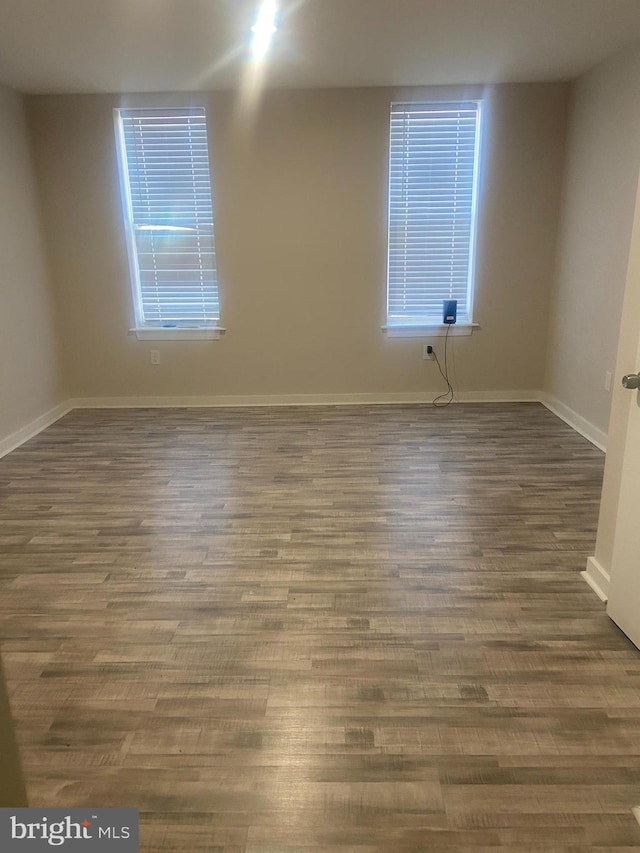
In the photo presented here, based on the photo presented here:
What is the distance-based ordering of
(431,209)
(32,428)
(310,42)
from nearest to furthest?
(310,42) < (32,428) < (431,209)

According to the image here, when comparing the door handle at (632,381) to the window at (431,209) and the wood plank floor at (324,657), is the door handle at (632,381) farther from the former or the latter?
the window at (431,209)

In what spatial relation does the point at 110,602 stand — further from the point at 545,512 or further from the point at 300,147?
the point at 300,147

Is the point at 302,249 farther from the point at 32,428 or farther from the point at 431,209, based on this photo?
the point at 32,428

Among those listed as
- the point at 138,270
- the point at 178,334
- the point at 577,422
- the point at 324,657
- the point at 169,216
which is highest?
the point at 169,216

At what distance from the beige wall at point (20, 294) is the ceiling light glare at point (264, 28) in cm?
197

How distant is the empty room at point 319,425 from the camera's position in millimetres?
1549

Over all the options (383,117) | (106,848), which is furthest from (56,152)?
(106,848)

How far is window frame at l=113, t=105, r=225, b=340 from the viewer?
174 inches

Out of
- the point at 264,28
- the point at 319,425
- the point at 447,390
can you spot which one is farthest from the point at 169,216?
the point at 447,390

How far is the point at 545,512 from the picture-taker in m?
2.97

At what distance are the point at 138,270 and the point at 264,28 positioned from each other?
7.51 ft

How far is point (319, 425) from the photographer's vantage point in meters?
4.45

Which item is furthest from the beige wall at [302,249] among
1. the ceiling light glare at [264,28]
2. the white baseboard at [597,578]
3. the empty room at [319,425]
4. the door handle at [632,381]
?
the door handle at [632,381]

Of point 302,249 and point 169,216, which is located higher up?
point 169,216
